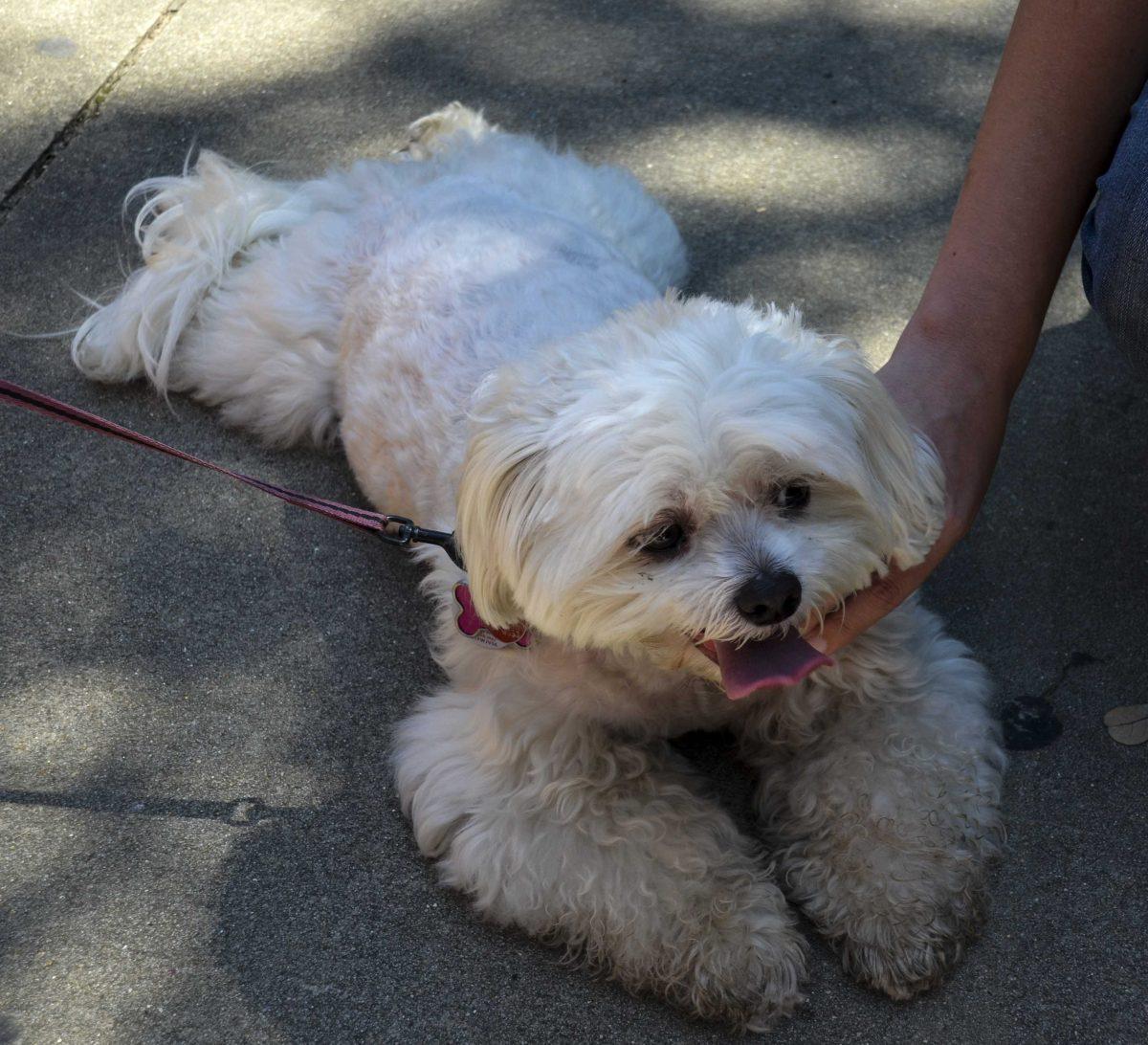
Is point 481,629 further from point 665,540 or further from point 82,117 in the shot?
point 82,117

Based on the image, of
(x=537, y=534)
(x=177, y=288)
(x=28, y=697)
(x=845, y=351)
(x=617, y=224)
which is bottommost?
(x=28, y=697)

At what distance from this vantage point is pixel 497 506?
1.75 m

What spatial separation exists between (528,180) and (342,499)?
81 centimetres

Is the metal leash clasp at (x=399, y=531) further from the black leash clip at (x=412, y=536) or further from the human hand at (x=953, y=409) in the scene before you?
the human hand at (x=953, y=409)

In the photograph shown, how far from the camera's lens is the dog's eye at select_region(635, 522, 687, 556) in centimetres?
167

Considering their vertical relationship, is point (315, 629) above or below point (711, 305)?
below

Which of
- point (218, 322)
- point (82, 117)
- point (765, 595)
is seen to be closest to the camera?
point (765, 595)

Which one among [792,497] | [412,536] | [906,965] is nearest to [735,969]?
[906,965]

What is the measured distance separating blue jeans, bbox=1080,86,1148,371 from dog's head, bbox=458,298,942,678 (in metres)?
0.53

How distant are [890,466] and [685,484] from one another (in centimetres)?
33

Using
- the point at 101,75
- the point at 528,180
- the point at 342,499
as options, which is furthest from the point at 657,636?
the point at 101,75

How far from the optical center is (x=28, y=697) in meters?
2.40

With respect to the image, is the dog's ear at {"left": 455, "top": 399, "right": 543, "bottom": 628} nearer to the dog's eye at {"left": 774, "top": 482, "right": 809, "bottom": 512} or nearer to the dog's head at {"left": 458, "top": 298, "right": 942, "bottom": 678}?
the dog's head at {"left": 458, "top": 298, "right": 942, "bottom": 678}

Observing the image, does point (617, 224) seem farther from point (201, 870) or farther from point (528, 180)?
point (201, 870)
